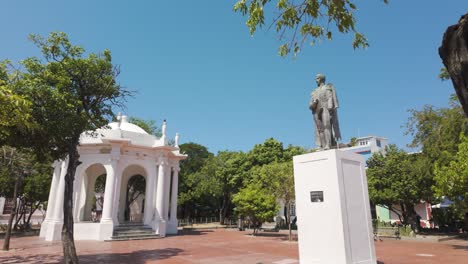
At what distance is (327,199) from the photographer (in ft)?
23.7

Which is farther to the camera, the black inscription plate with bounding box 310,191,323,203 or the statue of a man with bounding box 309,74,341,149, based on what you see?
the statue of a man with bounding box 309,74,341,149

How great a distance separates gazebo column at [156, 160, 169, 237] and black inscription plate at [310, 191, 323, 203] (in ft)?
57.1

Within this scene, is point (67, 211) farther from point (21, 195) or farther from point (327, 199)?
point (21, 195)

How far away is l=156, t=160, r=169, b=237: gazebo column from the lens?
22516 millimetres

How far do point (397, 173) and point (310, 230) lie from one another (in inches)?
762

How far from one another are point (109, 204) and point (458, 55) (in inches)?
851

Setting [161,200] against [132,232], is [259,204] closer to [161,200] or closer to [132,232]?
[161,200]

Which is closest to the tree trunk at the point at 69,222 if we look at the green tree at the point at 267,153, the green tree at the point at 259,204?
the green tree at the point at 259,204

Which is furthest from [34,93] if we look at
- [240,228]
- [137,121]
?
[137,121]

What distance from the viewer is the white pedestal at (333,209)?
22.8ft

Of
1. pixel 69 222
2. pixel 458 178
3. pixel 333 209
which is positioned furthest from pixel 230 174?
pixel 333 209

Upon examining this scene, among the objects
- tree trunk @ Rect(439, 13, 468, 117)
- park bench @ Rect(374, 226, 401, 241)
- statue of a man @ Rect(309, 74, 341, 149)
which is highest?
statue of a man @ Rect(309, 74, 341, 149)

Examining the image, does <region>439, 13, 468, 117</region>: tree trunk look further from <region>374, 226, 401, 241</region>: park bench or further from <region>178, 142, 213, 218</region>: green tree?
<region>178, 142, 213, 218</region>: green tree

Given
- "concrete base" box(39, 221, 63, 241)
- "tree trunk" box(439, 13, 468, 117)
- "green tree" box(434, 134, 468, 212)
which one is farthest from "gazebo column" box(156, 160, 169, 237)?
"tree trunk" box(439, 13, 468, 117)
